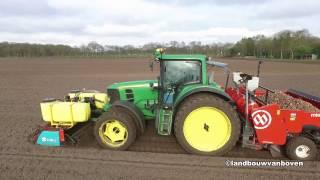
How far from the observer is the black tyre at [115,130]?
6.78 metres

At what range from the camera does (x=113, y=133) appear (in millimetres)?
6973

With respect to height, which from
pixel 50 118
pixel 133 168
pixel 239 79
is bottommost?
pixel 133 168

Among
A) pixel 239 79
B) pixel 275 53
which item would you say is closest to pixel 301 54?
pixel 275 53

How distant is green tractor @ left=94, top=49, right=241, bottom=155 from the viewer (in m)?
6.43

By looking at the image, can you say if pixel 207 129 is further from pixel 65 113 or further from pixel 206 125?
pixel 65 113

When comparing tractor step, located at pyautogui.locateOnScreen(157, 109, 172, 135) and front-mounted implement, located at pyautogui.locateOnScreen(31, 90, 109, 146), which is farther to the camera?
front-mounted implement, located at pyautogui.locateOnScreen(31, 90, 109, 146)

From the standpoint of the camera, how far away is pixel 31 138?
7410 millimetres

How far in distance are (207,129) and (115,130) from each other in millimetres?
1882

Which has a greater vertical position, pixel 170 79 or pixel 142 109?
pixel 170 79

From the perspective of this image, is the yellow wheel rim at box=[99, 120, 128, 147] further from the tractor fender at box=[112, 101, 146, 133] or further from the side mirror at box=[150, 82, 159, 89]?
the side mirror at box=[150, 82, 159, 89]

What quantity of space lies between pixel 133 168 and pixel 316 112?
357 centimetres

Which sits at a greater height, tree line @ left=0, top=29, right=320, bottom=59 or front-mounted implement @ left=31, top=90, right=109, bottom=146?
tree line @ left=0, top=29, right=320, bottom=59

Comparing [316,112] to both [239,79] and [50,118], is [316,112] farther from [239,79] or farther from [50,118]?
[50,118]

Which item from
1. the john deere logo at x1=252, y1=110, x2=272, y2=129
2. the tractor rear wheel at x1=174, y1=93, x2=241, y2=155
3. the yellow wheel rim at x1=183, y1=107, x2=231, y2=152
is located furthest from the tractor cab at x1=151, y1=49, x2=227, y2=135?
the john deere logo at x1=252, y1=110, x2=272, y2=129
